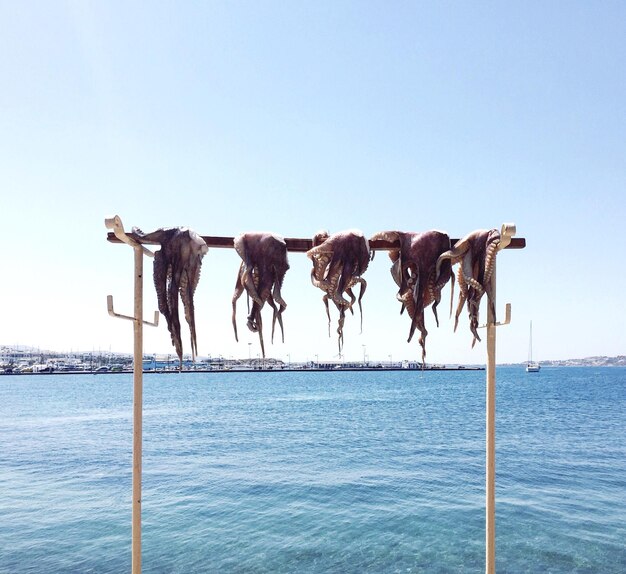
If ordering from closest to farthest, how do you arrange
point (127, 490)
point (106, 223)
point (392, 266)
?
point (106, 223) < point (392, 266) < point (127, 490)

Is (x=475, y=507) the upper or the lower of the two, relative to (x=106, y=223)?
lower

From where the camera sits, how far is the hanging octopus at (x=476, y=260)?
3.35 metres

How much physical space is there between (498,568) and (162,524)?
936cm

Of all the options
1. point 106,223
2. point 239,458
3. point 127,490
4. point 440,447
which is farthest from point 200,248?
point 440,447

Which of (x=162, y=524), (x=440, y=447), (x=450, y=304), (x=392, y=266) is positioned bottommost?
(x=440, y=447)

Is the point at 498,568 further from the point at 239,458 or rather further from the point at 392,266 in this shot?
the point at 239,458

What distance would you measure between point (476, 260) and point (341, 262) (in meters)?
1.01

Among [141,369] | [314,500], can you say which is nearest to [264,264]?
[141,369]

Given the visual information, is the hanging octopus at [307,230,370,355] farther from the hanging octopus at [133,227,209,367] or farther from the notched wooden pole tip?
the notched wooden pole tip

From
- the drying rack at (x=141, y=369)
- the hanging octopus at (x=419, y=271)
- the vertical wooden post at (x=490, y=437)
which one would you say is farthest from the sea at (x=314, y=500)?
the hanging octopus at (x=419, y=271)

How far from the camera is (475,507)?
590 inches

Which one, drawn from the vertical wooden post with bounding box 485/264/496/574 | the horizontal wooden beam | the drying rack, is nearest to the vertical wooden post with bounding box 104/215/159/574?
the drying rack

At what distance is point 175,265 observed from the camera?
3.32 metres

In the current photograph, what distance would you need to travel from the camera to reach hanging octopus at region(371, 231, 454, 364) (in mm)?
3465
